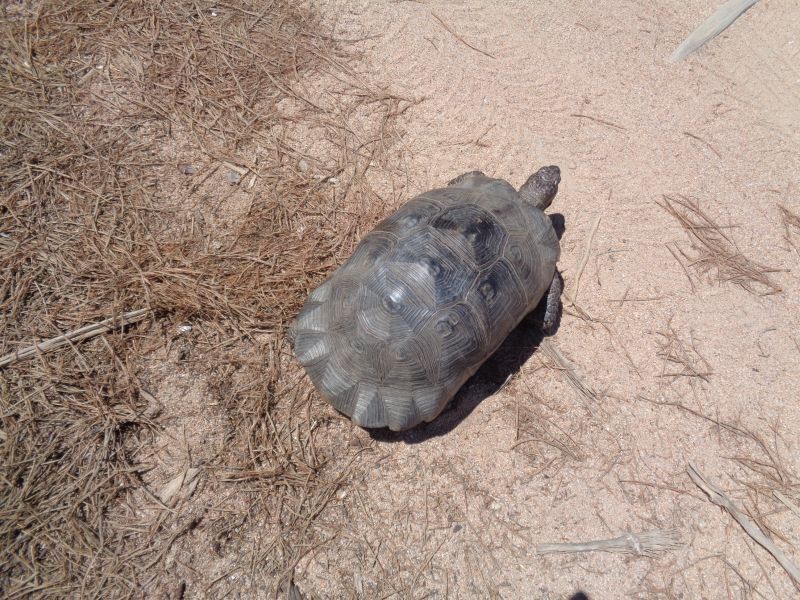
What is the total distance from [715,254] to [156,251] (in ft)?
14.8

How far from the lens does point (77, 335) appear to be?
323 centimetres

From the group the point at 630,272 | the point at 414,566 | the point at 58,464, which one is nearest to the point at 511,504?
the point at 414,566

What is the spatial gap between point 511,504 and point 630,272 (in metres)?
2.14

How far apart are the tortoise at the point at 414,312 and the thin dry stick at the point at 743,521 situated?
1.68m

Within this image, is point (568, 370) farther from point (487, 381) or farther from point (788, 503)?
point (788, 503)

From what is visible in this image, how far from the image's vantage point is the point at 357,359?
2.87 m

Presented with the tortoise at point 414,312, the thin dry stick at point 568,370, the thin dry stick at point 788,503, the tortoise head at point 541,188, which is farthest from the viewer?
the tortoise head at point 541,188

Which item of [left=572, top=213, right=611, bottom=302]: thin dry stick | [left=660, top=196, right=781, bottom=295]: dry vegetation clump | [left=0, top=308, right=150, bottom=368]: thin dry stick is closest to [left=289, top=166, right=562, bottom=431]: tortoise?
[left=572, top=213, right=611, bottom=302]: thin dry stick

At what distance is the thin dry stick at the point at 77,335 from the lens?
3107 millimetres

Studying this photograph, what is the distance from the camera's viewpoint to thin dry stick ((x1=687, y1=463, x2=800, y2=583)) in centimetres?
308

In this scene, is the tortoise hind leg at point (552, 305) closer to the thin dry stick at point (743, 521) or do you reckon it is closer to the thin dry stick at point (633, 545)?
the thin dry stick at point (743, 521)

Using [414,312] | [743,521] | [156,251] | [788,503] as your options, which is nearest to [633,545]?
[743,521]

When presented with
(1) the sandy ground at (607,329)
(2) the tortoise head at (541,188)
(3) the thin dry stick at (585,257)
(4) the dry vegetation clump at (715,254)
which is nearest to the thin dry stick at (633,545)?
(1) the sandy ground at (607,329)

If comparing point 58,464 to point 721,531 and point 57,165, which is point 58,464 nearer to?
point 57,165
